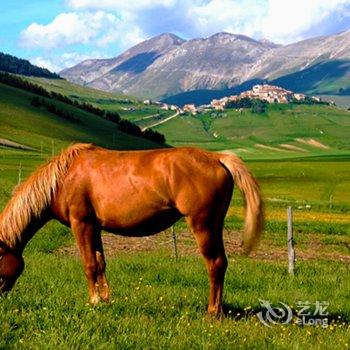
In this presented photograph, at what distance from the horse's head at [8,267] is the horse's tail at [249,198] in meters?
4.13

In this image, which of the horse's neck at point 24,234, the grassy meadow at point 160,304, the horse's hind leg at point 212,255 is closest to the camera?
the grassy meadow at point 160,304

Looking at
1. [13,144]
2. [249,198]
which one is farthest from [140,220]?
[13,144]

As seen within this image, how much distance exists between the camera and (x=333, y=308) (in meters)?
10.3

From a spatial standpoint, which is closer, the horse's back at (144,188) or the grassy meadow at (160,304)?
the grassy meadow at (160,304)

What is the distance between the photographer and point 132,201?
9.67 m

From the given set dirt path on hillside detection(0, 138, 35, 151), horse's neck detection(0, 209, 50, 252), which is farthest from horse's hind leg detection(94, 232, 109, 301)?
dirt path on hillside detection(0, 138, 35, 151)

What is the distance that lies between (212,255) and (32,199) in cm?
352

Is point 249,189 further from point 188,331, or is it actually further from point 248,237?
point 188,331

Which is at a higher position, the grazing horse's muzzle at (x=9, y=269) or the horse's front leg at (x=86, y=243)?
the horse's front leg at (x=86, y=243)

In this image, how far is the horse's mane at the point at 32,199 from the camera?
10.1 meters

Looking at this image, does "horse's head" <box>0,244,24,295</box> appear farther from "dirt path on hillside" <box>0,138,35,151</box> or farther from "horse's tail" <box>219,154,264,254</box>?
"dirt path on hillside" <box>0,138,35,151</box>

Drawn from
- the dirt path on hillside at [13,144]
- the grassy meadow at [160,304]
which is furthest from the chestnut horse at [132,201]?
the dirt path on hillside at [13,144]

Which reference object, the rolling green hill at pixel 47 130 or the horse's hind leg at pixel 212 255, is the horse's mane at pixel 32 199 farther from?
the rolling green hill at pixel 47 130

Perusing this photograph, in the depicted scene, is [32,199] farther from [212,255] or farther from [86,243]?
[212,255]
